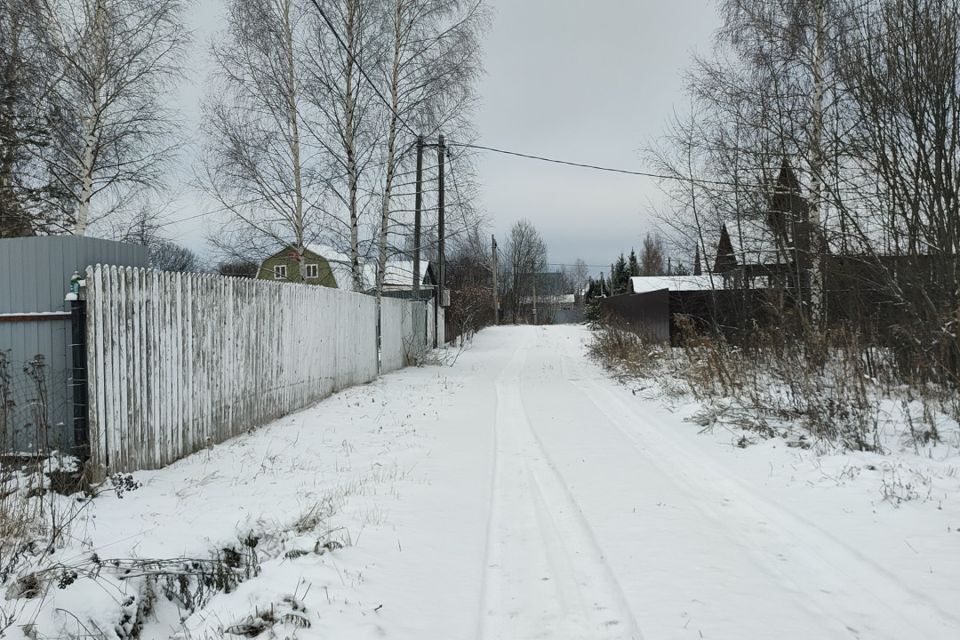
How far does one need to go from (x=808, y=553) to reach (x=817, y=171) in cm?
643

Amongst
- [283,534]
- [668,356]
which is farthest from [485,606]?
[668,356]

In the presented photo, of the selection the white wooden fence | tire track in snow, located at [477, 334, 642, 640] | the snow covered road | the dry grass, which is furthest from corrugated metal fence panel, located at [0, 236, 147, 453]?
the dry grass

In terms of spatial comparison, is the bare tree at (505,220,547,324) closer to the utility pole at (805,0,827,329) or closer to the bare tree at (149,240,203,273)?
the bare tree at (149,240,203,273)

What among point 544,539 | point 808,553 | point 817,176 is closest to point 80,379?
point 544,539

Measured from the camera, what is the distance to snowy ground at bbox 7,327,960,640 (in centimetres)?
268

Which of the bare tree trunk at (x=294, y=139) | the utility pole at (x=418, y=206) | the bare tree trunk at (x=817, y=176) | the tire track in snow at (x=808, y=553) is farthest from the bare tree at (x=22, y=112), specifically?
the bare tree trunk at (x=817, y=176)

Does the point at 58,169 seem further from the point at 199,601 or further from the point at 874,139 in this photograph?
the point at 874,139

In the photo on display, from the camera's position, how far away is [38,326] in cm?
477

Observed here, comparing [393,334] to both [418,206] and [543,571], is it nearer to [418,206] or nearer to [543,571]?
[418,206]

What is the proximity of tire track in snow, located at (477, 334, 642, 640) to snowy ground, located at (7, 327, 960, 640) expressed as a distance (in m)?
0.01

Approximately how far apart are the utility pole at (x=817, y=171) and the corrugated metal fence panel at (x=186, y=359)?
7836mm

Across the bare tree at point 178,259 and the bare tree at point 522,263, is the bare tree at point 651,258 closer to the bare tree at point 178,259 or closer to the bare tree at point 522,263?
the bare tree at point 522,263

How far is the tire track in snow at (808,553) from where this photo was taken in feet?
8.65

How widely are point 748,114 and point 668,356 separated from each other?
5.67 meters
